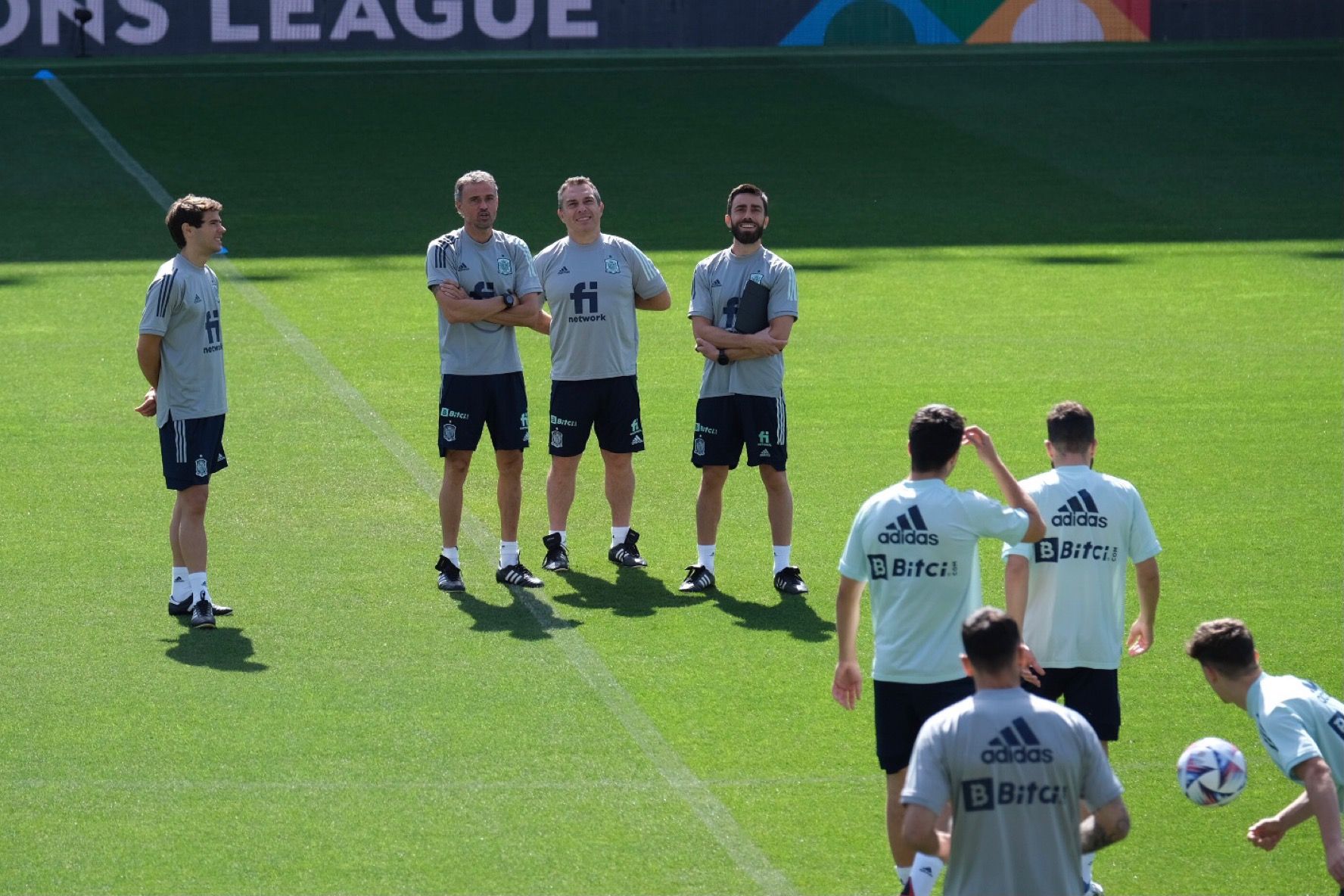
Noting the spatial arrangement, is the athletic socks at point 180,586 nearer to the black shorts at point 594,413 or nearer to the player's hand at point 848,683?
the black shorts at point 594,413

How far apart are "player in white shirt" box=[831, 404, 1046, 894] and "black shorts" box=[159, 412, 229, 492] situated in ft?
13.7

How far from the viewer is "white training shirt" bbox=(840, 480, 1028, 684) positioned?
19.2 feet

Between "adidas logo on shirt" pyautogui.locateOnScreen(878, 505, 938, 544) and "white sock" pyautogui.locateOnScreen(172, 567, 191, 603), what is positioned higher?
"adidas logo on shirt" pyautogui.locateOnScreen(878, 505, 938, 544)

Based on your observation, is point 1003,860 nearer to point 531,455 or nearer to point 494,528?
point 494,528

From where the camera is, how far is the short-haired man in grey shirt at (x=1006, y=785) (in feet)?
15.3

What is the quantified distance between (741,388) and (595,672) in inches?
81.3

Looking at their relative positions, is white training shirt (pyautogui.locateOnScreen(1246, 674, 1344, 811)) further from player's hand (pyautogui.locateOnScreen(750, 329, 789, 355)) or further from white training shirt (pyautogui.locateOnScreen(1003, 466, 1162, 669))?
player's hand (pyautogui.locateOnScreen(750, 329, 789, 355))

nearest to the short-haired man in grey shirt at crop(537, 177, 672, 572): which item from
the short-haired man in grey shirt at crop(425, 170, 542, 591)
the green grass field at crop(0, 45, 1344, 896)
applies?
the short-haired man in grey shirt at crop(425, 170, 542, 591)

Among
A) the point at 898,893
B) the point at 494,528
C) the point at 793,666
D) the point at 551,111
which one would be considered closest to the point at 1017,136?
the point at 551,111

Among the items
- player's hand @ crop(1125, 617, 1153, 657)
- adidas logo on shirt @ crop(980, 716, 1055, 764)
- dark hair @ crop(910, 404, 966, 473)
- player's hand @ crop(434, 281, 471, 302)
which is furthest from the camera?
player's hand @ crop(434, 281, 471, 302)

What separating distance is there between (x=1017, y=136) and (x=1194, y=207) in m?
4.06

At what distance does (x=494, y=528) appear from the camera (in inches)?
437

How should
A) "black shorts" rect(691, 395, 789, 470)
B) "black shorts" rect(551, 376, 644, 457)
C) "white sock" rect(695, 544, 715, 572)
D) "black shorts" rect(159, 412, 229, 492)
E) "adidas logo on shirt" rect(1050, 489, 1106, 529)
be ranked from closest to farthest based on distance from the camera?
"adidas logo on shirt" rect(1050, 489, 1106, 529) → "black shorts" rect(159, 412, 229, 492) → "black shorts" rect(691, 395, 789, 470) → "white sock" rect(695, 544, 715, 572) → "black shorts" rect(551, 376, 644, 457)

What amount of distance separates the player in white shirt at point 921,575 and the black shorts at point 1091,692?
549mm
